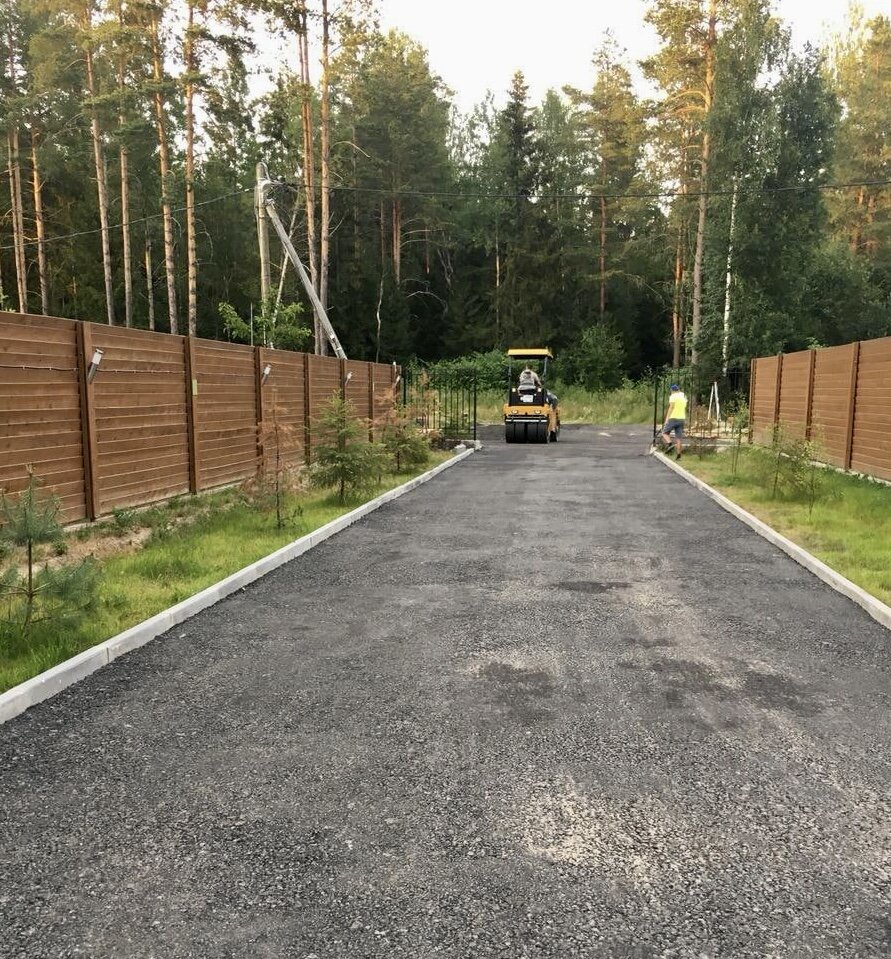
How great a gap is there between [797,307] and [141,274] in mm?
36123

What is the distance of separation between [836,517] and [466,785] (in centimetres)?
823

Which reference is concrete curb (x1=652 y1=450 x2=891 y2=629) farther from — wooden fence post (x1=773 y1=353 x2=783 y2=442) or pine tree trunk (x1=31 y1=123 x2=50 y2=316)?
pine tree trunk (x1=31 y1=123 x2=50 y2=316)

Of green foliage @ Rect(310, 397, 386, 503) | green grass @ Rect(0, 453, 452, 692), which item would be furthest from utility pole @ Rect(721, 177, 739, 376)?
green grass @ Rect(0, 453, 452, 692)

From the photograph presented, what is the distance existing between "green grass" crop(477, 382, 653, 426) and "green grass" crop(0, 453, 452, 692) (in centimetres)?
2485

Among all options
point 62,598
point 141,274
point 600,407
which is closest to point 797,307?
point 600,407

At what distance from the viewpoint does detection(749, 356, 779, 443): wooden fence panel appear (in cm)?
1958

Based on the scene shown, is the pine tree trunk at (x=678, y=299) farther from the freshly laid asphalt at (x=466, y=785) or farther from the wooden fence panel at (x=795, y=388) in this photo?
the freshly laid asphalt at (x=466, y=785)

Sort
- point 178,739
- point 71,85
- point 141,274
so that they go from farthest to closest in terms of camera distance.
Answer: point 141,274
point 71,85
point 178,739

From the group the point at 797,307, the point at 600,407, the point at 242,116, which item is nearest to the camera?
the point at 242,116

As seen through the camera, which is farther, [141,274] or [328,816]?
[141,274]

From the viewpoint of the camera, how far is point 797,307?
30453 millimetres

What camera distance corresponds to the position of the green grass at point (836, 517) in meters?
7.15

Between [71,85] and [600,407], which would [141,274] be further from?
[600,407]

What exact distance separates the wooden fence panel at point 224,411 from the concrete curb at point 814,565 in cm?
698
